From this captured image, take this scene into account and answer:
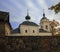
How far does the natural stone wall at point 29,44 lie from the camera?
426 inches

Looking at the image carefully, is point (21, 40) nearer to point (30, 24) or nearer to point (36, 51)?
point (36, 51)

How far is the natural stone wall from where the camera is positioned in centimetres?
1083

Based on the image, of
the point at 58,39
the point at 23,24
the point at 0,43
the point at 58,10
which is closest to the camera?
the point at 0,43

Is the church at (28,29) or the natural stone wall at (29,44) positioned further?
the church at (28,29)

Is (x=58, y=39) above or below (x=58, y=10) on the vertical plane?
below

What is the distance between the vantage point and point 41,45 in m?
11.3

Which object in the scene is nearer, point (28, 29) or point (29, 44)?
point (29, 44)

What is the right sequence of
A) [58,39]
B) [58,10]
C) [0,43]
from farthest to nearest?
[58,10]
[58,39]
[0,43]

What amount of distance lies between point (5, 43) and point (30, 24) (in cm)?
5301

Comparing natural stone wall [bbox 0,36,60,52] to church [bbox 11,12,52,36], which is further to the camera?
church [bbox 11,12,52,36]

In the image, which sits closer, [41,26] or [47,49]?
[47,49]

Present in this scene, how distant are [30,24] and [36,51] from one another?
52.6 m

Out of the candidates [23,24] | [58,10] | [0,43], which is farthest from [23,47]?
[23,24]

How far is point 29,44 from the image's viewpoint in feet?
36.6
